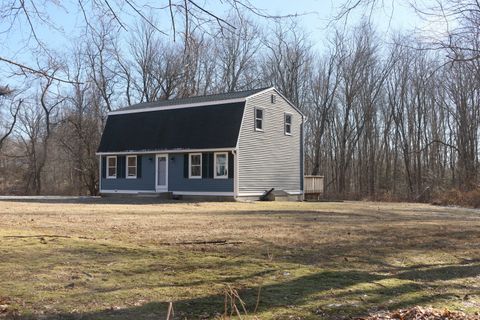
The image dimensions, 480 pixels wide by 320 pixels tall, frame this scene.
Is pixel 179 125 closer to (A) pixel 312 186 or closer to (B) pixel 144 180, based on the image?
(B) pixel 144 180

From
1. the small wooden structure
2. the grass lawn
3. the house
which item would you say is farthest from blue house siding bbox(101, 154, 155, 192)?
the grass lawn

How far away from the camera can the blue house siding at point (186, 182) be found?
25266 millimetres

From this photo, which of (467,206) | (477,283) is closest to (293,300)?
(477,283)

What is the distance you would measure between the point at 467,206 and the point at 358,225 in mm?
15662

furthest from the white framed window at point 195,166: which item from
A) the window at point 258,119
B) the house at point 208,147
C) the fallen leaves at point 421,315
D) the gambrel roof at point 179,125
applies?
the fallen leaves at point 421,315

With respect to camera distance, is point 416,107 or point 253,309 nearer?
point 253,309

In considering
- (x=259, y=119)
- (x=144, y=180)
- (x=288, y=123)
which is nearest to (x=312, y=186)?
(x=288, y=123)

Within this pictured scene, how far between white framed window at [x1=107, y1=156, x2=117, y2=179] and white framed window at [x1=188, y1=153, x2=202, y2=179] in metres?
5.81

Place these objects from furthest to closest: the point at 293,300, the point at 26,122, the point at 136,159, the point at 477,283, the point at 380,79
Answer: the point at 26,122 → the point at 380,79 → the point at 136,159 → the point at 477,283 → the point at 293,300

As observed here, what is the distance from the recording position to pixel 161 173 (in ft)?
91.2

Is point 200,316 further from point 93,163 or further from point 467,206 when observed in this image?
point 93,163

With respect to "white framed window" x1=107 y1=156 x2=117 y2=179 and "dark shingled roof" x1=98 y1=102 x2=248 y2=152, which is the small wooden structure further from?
"white framed window" x1=107 y1=156 x2=117 y2=179

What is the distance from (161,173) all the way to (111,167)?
4.16m

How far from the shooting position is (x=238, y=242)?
9.01 meters
